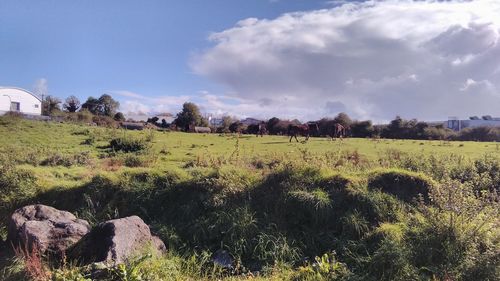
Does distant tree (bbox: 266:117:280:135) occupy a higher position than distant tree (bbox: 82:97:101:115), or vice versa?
distant tree (bbox: 82:97:101:115)

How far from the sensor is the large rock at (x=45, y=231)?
800 cm

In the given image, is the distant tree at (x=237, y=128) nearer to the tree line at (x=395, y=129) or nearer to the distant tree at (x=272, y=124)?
the tree line at (x=395, y=129)

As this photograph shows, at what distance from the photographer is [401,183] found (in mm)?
10422

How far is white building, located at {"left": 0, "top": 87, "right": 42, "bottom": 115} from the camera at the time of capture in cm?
7662

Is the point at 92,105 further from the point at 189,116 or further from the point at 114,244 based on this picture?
the point at 114,244

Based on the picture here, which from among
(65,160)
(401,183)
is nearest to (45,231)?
(401,183)

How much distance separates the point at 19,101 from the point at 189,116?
33.6 metres

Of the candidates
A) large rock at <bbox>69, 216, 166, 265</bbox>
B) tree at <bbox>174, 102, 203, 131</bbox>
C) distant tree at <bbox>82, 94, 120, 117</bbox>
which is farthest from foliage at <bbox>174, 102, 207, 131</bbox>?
large rock at <bbox>69, 216, 166, 265</bbox>

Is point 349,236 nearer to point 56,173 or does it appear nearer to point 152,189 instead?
point 152,189

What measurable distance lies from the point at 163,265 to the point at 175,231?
248cm

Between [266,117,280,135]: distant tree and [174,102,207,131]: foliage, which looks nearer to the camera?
[266,117,280,135]: distant tree

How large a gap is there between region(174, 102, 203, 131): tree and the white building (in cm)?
2731

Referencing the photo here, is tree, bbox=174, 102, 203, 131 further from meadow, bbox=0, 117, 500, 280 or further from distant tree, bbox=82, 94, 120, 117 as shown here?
meadow, bbox=0, 117, 500, 280

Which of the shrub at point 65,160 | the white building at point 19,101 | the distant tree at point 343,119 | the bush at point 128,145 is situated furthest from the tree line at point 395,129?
the white building at point 19,101
